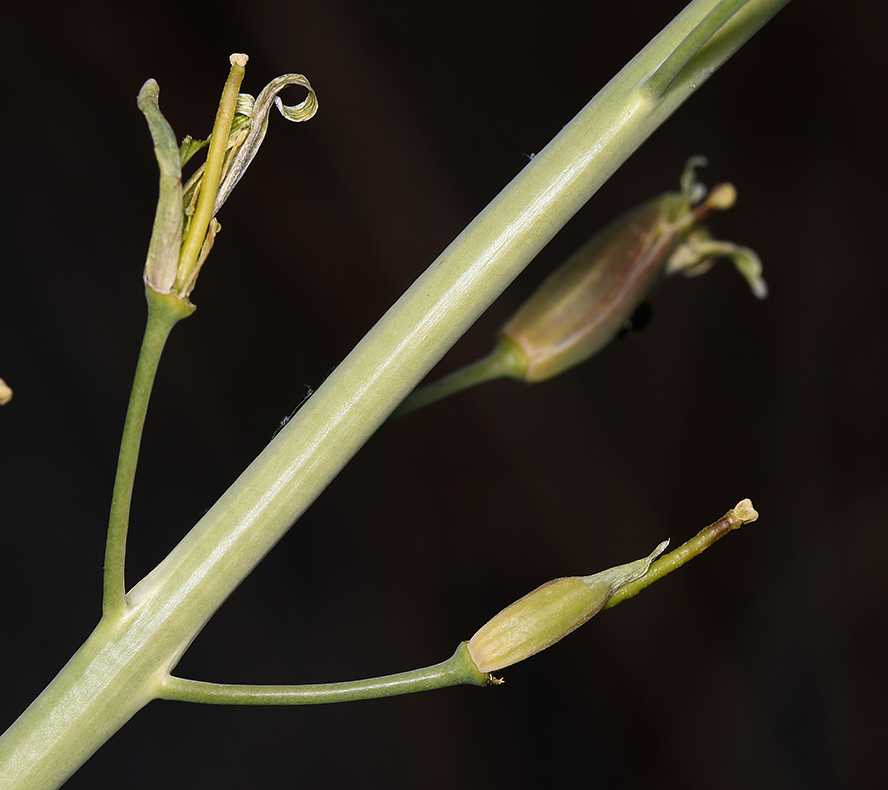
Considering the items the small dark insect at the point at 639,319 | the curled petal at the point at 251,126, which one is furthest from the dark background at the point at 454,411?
the curled petal at the point at 251,126

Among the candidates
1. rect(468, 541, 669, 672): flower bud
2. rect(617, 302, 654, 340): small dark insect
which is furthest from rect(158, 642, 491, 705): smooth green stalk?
rect(617, 302, 654, 340): small dark insect

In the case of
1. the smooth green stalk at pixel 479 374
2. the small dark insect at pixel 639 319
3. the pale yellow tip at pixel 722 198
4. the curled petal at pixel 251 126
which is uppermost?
the curled petal at pixel 251 126

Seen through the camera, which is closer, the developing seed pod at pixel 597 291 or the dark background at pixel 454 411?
the developing seed pod at pixel 597 291

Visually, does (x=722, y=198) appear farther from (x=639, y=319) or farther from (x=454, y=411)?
(x=454, y=411)

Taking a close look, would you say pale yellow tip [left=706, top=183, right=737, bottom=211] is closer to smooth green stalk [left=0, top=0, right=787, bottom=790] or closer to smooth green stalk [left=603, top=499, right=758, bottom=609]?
smooth green stalk [left=0, top=0, right=787, bottom=790]

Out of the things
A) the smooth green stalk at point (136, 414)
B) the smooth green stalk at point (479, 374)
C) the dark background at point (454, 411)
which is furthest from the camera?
the dark background at point (454, 411)

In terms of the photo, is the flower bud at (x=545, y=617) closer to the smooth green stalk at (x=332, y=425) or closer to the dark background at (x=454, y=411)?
the smooth green stalk at (x=332, y=425)

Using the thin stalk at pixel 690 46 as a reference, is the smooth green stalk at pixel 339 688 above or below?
below

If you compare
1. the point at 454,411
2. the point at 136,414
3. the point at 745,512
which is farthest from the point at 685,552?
the point at 454,411
